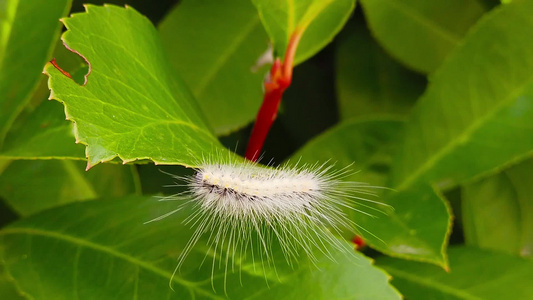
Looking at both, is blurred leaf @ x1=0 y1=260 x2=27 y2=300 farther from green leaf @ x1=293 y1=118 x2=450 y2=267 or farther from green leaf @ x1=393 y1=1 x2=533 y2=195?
green leaf @ x1=393 y1=1 x2=533 y2=195

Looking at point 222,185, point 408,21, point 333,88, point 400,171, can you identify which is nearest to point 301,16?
point 222,185

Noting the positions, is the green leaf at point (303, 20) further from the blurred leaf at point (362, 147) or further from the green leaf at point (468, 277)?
the green leaf at point (468, 277)

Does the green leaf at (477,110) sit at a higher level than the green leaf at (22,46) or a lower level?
higher

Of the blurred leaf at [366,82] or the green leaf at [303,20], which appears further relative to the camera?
the blurred leaf at [366,82]

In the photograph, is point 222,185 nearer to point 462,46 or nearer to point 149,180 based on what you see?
point 149,180

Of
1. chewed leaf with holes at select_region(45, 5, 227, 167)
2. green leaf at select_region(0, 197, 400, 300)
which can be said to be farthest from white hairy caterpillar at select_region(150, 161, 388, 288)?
chewed leaf with holes at select_region(45, 5, 227, 167)

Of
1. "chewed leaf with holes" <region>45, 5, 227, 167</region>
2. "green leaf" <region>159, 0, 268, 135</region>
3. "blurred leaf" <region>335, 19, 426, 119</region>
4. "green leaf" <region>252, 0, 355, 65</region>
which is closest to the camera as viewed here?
"chewed leaf with holes" <region>45, 5, 227, 167</region>

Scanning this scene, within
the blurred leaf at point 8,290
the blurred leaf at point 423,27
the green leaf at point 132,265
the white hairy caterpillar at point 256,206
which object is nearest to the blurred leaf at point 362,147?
the white hairy caterpillar at point 256,206

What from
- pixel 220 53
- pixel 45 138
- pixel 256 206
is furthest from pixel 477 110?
pixel 45 138
